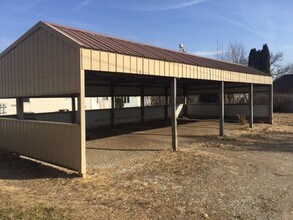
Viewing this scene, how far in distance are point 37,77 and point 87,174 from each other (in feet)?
11.1

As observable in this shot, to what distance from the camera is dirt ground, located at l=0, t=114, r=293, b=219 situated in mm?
5551

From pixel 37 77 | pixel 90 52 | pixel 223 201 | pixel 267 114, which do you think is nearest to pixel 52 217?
pixel 223 201

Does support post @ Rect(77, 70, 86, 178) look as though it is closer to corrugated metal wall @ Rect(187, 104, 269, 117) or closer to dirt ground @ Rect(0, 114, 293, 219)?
dirt ground @ Rect(0, 114, 293, 219)

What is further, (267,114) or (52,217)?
(267,114)

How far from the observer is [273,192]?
21.6ft

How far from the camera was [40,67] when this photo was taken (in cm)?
952

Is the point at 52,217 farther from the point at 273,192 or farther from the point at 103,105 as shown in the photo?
the point at 103,105

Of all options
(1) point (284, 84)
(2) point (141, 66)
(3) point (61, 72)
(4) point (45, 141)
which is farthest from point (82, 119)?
(1) point (284, 84)

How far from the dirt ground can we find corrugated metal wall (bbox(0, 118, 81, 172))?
13.7 inches

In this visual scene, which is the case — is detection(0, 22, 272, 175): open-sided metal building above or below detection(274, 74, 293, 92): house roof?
below

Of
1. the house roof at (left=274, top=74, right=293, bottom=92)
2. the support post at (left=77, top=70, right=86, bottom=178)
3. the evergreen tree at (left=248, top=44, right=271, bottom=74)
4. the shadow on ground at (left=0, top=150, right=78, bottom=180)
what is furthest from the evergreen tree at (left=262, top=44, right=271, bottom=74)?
the support post at (left=77, top=70, right=86, bottom=178)

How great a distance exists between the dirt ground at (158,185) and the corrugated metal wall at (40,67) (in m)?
2.19

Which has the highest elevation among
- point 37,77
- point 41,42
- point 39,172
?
point 41,42

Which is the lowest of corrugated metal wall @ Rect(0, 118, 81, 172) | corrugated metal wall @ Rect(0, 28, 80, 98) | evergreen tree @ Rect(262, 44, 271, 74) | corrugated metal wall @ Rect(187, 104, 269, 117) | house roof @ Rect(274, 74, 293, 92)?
corrugated metal wall @ Rect(0, 118, 81, 172)
